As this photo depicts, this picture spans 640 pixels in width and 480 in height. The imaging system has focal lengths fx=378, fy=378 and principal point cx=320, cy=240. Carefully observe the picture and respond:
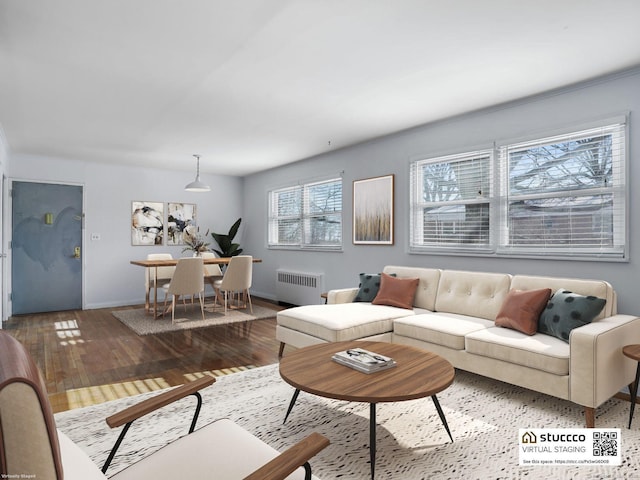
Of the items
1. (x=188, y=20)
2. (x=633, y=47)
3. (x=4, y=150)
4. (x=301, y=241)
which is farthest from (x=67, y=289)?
(x=633, y=47)

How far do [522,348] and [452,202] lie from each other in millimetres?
→ 1916

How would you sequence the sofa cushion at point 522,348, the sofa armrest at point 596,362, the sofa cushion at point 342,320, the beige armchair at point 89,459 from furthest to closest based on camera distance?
the sofa cushion at point 342,320
the sofa cushion at point 522,348
the sofa armrest at point 596,362
the beige armchair at point 89,459

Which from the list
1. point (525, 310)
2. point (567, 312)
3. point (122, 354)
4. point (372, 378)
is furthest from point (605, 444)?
point (122, 354)

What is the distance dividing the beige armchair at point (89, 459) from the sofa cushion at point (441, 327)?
80.1 inches

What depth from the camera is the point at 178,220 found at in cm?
732

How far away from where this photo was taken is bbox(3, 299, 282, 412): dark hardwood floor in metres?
3.01

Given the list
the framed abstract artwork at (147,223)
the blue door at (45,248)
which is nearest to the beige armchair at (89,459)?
the blue door at (45,248)

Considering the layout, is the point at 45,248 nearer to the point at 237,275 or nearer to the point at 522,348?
the point at 237,275

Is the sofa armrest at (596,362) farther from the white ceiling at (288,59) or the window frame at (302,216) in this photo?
the window frame at (302,216)

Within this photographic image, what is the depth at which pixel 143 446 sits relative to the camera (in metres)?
2.11

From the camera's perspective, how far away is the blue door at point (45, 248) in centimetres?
583

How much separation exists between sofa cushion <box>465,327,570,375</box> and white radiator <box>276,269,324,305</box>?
3.08 m

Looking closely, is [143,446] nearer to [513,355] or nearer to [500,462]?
[500,462]

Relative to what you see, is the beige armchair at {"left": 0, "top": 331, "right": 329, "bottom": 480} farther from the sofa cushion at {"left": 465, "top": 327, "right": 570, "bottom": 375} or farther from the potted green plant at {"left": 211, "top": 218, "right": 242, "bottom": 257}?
the potted green plant at {"left": 211, "top": 218, "right": 242, "bottom": 257}
